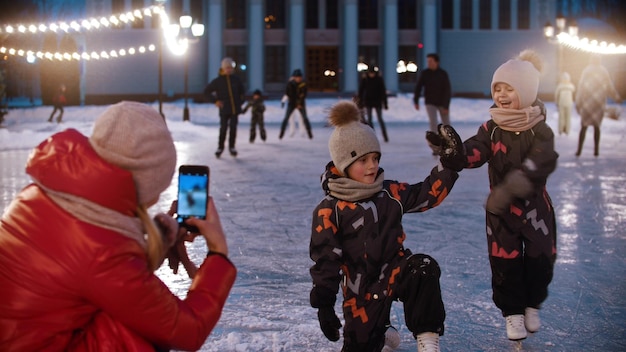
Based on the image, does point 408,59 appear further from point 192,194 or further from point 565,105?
point 192,194

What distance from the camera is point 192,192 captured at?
240cm

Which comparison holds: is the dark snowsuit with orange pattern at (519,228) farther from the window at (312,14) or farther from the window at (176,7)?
the window at (312,14)

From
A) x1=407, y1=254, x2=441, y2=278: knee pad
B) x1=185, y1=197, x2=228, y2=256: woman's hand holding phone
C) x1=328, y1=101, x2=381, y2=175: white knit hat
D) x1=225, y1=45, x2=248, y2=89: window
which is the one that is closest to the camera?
x1=185, y1=197, x2=228, y2=256: woman's hand holding phone

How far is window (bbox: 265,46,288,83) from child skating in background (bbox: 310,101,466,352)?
143ft

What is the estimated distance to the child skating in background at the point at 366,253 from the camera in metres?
3.31

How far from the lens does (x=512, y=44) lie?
47.6 meters

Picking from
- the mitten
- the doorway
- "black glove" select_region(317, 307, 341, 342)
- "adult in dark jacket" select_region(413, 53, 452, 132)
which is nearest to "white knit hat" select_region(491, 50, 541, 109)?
the mitten

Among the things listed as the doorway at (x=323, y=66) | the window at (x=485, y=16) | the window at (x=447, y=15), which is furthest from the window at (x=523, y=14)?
the doorway at (x=323, y=66)

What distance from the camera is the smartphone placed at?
235 cm

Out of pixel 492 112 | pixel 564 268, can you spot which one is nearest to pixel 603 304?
pixel 564 268

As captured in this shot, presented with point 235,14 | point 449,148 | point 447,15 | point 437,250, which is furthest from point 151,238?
point 447,15

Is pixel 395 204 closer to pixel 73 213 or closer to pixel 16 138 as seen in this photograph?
pixel 73 213

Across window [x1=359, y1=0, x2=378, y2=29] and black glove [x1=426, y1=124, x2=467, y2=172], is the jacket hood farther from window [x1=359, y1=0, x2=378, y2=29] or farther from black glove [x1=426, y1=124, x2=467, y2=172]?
window [x1=359, y1=0, x2=378, y2=29]

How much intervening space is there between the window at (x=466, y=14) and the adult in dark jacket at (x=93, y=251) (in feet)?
156
